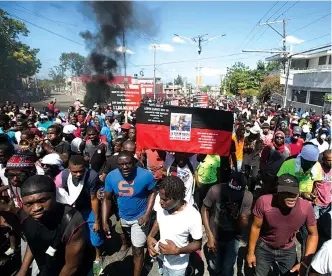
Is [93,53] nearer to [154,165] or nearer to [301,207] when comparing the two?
[154,165]

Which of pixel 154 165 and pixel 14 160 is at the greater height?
pixel 14 160

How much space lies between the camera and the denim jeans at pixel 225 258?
2.93 meters

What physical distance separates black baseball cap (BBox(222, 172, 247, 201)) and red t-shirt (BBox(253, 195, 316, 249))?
0.29m

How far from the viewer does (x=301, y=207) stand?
95.9 inches

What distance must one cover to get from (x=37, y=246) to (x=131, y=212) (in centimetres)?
128

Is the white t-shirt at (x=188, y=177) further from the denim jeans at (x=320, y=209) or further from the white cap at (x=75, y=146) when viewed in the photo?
the white cap at (x=75, y=146)

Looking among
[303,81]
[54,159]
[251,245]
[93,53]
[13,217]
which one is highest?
[93,53]

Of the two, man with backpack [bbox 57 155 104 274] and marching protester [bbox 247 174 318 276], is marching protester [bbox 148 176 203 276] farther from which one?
man with backpack [bbox 57 155 104 274]

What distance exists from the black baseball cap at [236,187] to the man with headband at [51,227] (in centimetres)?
163

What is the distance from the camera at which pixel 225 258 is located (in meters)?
3.00

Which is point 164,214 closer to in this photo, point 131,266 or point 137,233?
point 137,233

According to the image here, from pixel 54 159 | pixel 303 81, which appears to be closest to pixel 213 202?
pixel 54 159

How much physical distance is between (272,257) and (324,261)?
845mm

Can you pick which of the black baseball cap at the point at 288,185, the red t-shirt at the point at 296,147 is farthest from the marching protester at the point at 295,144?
the black baseball cap at the point at 288,185
